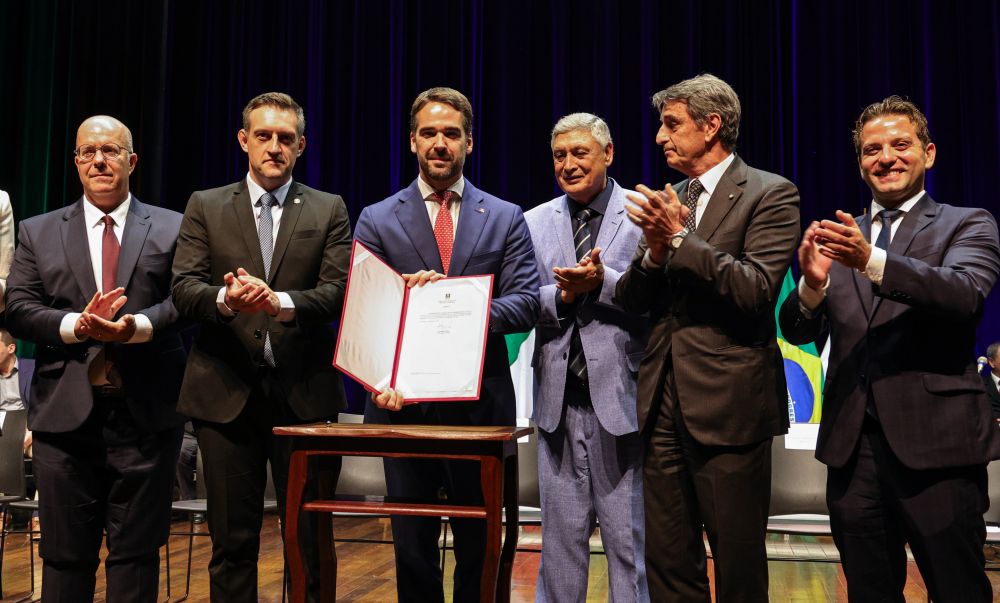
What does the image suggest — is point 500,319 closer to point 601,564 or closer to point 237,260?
point 237,260

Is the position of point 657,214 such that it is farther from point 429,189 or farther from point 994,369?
point 994,369

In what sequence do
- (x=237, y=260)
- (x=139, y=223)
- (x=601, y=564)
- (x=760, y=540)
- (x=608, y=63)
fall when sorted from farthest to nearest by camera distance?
(x=608, y=63)
(x=601, y=564)
(x=139, y=223)
(x=237, y=260)
(x=760, y=540)

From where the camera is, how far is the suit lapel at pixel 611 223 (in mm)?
3039

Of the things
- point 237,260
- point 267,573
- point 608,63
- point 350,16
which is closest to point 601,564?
point 267,573

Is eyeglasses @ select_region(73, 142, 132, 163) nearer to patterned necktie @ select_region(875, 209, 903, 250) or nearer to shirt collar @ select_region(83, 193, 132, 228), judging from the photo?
shirt collar @ select_region(83, 193, 132, 228)

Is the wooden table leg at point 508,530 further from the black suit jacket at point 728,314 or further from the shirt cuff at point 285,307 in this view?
the shirt cuff at point 285,307

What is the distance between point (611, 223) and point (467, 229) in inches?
19.6

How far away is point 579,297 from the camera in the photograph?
295 centimetres

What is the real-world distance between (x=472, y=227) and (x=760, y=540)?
1258mm

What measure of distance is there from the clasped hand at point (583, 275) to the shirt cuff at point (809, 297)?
572 millimetres

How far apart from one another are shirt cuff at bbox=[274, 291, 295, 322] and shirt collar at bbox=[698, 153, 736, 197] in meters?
1.23

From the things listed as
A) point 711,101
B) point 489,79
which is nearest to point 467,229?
point 711,101

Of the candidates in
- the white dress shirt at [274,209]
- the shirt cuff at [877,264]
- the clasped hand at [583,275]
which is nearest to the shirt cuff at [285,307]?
the white dress shirt at [274,209]

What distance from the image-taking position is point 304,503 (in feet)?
8.24
